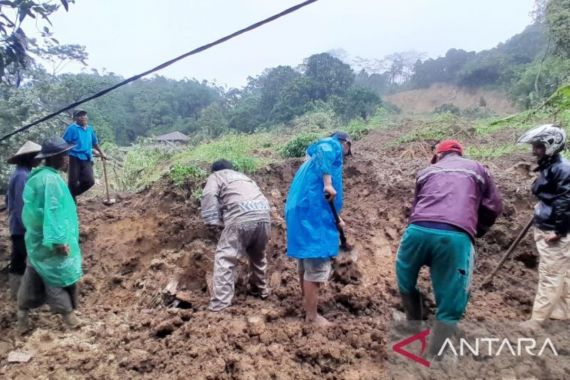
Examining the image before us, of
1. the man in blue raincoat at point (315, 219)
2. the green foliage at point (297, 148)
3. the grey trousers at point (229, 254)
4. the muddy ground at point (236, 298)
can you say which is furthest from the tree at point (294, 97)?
the man in blue raincoat at point (315, 219)

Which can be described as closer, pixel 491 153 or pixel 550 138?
pixel 550 138

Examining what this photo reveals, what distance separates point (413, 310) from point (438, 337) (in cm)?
35

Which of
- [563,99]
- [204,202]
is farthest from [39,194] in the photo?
[563,99]

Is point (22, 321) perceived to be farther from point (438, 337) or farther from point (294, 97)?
point (294, 97)

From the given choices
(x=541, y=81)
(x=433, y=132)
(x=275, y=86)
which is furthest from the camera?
(x=275, y=86)

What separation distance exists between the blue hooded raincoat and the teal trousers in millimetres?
619

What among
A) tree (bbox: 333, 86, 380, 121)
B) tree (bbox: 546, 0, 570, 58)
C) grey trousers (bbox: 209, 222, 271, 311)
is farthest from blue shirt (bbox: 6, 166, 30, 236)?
tree (bbox: 333, 86, 380, 121)

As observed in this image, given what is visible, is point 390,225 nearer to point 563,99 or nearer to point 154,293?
point 154,293

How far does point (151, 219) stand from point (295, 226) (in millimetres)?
3090

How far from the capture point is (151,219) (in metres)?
5.82

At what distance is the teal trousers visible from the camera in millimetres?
2729

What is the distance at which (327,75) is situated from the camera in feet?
99.7

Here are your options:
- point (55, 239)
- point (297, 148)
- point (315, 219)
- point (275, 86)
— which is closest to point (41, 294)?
point (55, 239)

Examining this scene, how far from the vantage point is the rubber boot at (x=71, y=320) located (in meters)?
3.73
